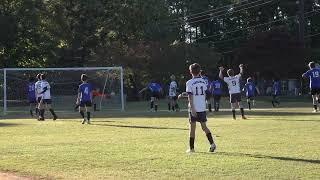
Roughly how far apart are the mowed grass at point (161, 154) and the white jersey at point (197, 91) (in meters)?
1.01

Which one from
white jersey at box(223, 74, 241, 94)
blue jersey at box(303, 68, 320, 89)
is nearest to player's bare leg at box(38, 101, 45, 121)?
white jersey at box(223, 74, 241, 94)

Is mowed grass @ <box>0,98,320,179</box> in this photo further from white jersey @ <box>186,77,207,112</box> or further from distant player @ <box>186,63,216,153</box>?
white jersey @ <box>186,77,207,112</box>

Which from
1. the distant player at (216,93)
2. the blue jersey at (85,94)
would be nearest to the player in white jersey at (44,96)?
the blue jersey at (85,94)

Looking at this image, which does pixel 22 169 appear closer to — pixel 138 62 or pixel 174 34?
pixel 138 62

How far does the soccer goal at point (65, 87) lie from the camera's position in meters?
39.2

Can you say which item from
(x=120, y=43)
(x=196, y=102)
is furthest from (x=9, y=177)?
(x=120, y=43)

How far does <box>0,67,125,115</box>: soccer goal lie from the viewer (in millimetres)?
39156

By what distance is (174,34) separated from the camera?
64250 mm

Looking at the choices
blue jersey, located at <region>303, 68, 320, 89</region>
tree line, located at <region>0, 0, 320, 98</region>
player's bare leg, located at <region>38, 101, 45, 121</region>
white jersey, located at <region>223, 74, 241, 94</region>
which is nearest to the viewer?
white jersey, located at <region>223, 74, 241, 94</region>

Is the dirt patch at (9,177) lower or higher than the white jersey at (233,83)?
lower

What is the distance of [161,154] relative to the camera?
41.9 ft

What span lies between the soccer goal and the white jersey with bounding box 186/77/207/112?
24.4 metres

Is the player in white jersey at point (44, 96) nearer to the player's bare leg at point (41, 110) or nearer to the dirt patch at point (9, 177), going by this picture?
the player's bare leg at point (41, 110)

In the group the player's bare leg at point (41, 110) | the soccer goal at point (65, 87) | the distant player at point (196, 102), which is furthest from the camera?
the soccer goal at point (65, 87)
